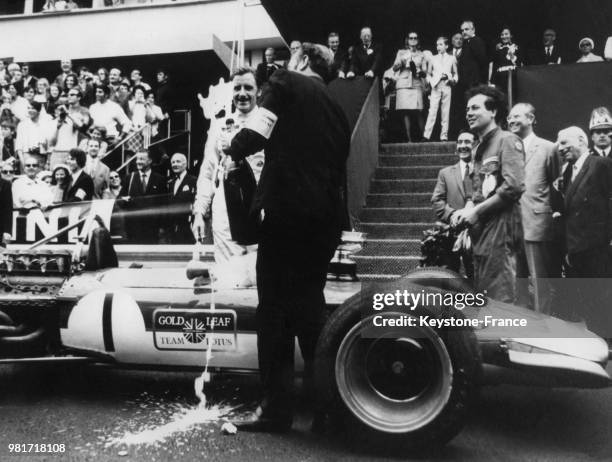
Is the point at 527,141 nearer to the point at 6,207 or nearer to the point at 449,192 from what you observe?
the point at 449,192

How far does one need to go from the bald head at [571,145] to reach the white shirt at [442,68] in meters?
3.32

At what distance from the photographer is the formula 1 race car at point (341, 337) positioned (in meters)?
2.62

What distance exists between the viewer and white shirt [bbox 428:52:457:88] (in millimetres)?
8156

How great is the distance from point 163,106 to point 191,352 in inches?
332

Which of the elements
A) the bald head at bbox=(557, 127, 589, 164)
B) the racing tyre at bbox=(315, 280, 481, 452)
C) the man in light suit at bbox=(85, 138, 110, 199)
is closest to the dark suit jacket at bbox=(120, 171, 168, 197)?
the man in light suit at bbox=(85, 138, 110, 199)

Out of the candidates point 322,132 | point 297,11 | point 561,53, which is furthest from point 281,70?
point 297,11

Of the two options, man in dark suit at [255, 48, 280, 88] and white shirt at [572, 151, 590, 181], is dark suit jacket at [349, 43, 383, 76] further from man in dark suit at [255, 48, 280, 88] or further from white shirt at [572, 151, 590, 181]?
white shirt at [572, 151, 590, 181]

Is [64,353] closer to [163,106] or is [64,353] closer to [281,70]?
[281,70]

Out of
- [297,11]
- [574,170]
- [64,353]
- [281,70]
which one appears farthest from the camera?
[297,11]

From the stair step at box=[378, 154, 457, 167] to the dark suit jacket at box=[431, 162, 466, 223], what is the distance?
2.54m

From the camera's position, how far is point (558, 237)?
4762 millimetres

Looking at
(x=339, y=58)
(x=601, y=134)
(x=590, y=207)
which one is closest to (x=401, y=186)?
(x=339, y=58)

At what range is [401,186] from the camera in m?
7.46

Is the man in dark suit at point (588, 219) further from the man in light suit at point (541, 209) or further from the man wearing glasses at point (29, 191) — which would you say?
the man wearing glasses at point (29, 191)
